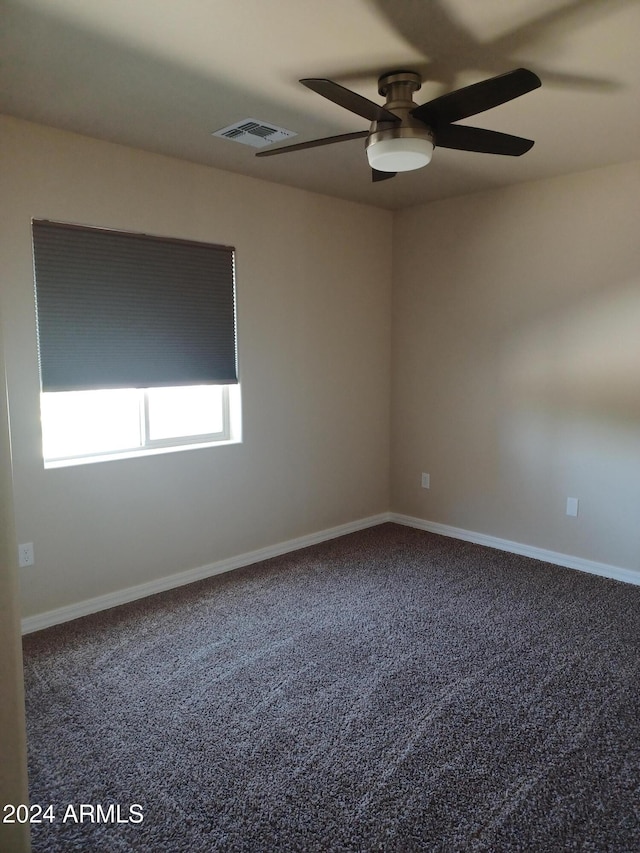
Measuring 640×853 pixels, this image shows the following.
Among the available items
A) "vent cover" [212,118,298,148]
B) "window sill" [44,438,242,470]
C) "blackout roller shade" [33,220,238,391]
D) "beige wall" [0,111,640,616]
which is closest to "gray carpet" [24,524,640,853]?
"beige wall" [0,111,640,616]

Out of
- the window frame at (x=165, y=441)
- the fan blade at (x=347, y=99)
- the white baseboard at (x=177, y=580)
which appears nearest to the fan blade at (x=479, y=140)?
the fan blade at (x=347, y=99)

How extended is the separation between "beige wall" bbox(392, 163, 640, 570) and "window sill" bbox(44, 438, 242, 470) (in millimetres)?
1660

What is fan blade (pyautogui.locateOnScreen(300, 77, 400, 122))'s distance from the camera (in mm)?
1852

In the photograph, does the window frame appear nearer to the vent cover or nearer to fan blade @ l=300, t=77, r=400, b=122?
the vent cover

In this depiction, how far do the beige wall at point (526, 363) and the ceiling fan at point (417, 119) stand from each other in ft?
5.25

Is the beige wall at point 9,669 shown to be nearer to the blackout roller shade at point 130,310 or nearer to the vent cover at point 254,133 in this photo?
the blackout roller shade at point 130,310

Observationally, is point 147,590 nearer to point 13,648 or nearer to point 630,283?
point 13,648

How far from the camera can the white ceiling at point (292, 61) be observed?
194cm

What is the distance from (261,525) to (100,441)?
4.11 feet

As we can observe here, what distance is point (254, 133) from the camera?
3.01 m

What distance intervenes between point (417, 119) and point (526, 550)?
300cm

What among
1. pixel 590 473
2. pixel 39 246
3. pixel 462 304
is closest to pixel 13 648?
pixel 39 246

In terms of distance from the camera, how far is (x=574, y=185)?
379 cm

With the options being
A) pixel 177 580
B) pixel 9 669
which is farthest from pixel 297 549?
pixel 9 669
